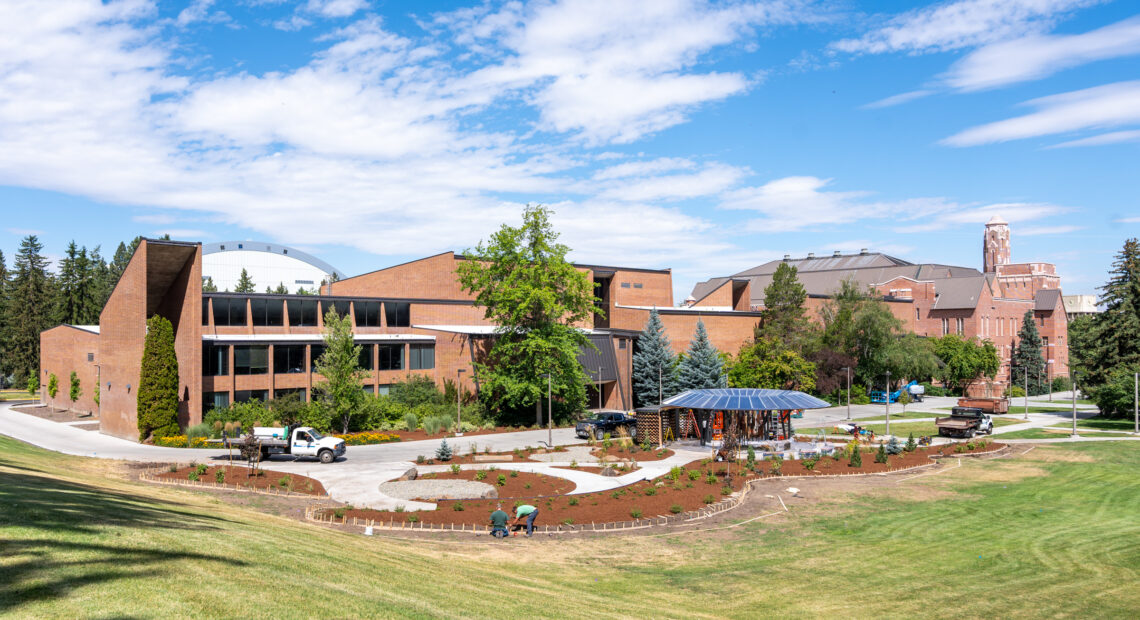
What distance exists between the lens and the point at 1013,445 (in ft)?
140

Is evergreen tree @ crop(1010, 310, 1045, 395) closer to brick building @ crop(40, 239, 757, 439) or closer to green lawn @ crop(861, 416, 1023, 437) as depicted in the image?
green lawn @ crop(861, 416, 1023, 437)

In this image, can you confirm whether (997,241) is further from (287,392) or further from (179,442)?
(179,442)

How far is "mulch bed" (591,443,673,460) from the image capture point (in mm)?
37156

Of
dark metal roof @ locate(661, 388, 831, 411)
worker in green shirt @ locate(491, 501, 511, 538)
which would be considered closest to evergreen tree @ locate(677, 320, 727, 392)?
dark metal roof @ locate(661, 388, 831, 411)

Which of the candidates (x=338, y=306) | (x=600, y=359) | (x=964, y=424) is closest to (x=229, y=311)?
(x=338, y=306)

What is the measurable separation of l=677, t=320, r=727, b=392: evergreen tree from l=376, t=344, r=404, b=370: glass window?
72.3 ft

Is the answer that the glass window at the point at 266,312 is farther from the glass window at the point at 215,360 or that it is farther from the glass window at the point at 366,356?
the glass window at the point at 366,356

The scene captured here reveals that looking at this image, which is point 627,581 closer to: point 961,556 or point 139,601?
point 961,556

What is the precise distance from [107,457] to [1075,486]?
44300 millimetres

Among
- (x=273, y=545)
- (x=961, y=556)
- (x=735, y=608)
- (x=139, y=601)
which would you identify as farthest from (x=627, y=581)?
(x=139, y=601)

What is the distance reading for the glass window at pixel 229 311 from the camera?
47750 millimetres

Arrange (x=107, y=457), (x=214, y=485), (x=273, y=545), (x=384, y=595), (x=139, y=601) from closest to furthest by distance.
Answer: (x=139, y=601) < (x=384, y=595) < (x=273, y=545) < (x=214, y=485) < (x=107, y=457)

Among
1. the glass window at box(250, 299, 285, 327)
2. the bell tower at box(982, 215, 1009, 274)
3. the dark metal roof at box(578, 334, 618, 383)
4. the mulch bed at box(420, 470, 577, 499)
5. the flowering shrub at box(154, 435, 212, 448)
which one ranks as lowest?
the mulch bed at box(420, 470, 577, 499)

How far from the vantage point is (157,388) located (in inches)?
1638
